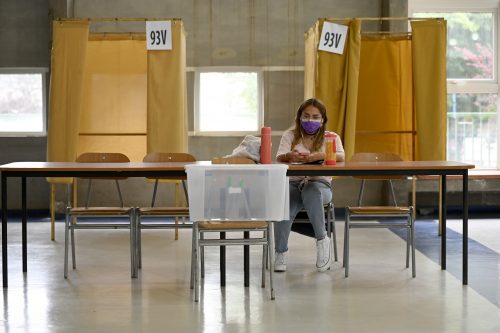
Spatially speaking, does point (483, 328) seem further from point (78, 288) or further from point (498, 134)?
point (498, 134)

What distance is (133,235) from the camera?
16.1ft

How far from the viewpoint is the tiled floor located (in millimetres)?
3736

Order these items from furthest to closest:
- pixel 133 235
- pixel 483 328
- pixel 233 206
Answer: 1. pixel 133 235
2. pixel 233 206
3. pixel 483 328

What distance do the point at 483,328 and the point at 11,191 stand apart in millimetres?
6240

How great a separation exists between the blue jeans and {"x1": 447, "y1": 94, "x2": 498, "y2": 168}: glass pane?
4.29 metres

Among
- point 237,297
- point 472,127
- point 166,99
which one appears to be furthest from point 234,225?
point 472,127

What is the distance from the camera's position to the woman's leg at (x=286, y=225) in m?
5.01

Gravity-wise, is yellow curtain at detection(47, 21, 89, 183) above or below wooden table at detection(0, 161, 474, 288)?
above

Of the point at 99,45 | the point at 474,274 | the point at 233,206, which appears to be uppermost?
the point at 99,45

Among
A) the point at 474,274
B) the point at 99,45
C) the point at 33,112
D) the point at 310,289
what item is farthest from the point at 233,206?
the point at 33,112

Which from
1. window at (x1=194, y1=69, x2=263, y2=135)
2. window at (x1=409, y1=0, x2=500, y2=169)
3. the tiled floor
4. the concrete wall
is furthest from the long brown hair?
window at (x1=409, y1=0, x2=500, y2=169)

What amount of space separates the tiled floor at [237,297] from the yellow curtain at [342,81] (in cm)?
120

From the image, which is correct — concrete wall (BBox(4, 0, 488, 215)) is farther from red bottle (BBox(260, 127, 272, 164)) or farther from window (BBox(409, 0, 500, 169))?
red bottle (BBox(260, 127, 272, 164))

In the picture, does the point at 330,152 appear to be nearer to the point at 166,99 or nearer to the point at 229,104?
the point at 166,99
